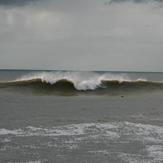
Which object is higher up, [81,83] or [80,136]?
[80,136]

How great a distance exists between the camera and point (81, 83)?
35.1 metres

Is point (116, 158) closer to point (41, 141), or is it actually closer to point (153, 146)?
point (153, 146)

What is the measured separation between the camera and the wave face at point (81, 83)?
34.2 metres

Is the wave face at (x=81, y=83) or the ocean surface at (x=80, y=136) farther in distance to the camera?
the wave face at (x=81, y=83)

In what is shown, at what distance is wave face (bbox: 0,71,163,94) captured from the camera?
34156 millimetres

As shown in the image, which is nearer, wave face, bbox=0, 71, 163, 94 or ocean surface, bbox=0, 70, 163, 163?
ocean surface, bbox=0, 70, 163, 163

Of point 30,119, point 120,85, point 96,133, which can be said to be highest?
point 96,133

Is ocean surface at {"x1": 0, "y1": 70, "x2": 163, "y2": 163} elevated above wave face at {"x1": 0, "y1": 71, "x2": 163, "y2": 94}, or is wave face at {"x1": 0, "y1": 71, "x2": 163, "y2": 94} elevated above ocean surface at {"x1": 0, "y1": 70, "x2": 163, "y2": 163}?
ocean surface at {"x1": 0, "y1": 70, "x2": 163, "y2": 163}

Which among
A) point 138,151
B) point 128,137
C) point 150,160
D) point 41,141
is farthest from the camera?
point 128,137

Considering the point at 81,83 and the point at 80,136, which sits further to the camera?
the point at 81,83

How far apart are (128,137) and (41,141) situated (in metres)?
2.54

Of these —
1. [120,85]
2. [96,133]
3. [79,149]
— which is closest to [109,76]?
[120,85]

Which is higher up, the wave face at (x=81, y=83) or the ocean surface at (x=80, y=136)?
the ocean surface at (x=80, y=136)

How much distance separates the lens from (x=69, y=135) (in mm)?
12422
